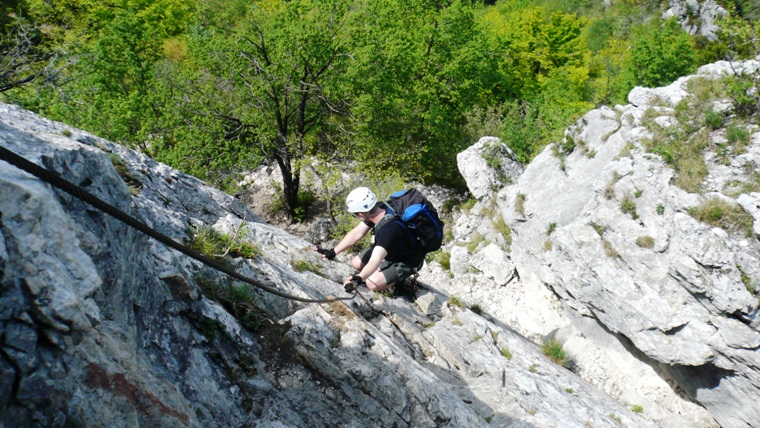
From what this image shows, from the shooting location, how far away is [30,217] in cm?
250

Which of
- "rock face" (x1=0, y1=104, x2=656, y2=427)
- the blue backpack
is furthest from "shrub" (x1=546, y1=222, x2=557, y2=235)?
the blue backpack

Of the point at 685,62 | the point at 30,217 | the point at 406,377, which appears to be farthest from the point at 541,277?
the point at 685,62

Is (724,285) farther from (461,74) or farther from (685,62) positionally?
(685,62)

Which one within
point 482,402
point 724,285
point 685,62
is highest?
point 685,62

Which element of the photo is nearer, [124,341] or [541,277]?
[124,341]

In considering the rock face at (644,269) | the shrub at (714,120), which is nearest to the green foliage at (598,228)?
the rock face at (644,269)

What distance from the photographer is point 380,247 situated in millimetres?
7367

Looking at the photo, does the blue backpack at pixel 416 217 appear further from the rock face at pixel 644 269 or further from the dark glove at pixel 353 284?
the rock face at pixel 644 269

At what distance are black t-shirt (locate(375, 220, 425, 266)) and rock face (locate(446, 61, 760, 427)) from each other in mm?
6800

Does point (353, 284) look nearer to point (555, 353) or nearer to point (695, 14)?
point (555, 353)

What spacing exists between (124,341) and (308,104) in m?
20.4

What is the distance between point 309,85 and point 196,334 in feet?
60.2

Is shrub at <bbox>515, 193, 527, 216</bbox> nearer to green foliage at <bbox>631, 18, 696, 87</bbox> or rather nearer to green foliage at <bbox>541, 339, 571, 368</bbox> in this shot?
green foliage at <bbox>541, 339, 571, 368</bbox>

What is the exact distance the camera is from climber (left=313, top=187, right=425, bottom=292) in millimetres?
7379
